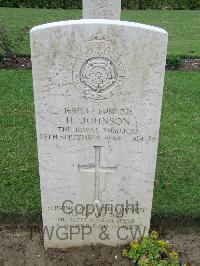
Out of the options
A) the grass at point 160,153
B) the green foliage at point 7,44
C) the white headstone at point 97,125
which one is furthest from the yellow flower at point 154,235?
the green foliage at point 7,44

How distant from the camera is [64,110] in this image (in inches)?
134

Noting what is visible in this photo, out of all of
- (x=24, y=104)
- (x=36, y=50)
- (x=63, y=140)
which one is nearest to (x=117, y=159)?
(x=63, y=140)

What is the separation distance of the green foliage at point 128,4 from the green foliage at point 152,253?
15869 mm

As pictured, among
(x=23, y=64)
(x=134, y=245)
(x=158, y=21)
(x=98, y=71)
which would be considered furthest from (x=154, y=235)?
(x=158, y=21)

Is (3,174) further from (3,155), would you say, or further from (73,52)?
(73,52)

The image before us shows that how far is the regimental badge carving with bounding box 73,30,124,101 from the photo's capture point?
3.14 metres

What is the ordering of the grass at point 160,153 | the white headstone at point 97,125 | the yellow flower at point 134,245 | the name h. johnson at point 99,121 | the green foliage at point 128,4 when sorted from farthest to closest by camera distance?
the green foliage at point 128,4 < the grass at point 160,153 < the yellow flower at point 134,245 < the name h. johnson at point 99,121 < the white headstone at point 97,125

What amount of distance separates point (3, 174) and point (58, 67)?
94.1 inches

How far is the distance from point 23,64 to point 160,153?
5.09m

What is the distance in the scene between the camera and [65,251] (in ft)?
13.5

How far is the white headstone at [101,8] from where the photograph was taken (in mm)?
9656

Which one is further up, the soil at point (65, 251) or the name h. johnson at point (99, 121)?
the name h. johnson at point (99, 121)

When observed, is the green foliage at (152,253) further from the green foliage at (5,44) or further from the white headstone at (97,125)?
the green foliage at (5,44)

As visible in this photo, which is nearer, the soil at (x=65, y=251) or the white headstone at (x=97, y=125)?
the white headstone at (x=97, y=125)
